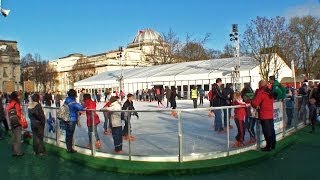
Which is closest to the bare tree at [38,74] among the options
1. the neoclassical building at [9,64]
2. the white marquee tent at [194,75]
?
the neoclassical building at [9,64]

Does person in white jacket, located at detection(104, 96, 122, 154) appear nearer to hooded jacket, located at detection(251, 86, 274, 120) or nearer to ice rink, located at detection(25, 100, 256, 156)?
ice rink, located at detection(25, 100, 256, 156)

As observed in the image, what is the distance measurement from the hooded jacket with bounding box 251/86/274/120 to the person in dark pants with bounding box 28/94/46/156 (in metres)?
5.65

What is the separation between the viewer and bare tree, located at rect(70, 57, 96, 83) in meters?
118

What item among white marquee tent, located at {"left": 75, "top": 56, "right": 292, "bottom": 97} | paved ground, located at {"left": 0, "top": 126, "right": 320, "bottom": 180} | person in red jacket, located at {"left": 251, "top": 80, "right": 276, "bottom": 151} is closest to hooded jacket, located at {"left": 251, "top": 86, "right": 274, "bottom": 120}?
person in red jacket, located at {"left": 251, "top": 80, "right": 276, "bottom": 151}

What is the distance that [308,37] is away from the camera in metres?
71.1

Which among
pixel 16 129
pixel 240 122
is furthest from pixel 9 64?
pixel 240 122

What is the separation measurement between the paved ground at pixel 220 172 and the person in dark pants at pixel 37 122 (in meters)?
0.29

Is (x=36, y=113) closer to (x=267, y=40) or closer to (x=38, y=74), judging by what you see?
(x=267, y=40)

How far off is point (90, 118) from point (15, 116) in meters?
2.45

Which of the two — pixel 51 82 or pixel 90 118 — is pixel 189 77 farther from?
pixel 51 82

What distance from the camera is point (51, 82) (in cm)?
11644

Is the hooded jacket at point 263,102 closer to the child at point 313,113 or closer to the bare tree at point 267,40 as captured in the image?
the child at point 313,113

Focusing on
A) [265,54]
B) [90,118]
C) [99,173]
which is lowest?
[99,173]

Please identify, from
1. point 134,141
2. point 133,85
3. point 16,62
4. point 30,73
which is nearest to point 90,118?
point 134,141
